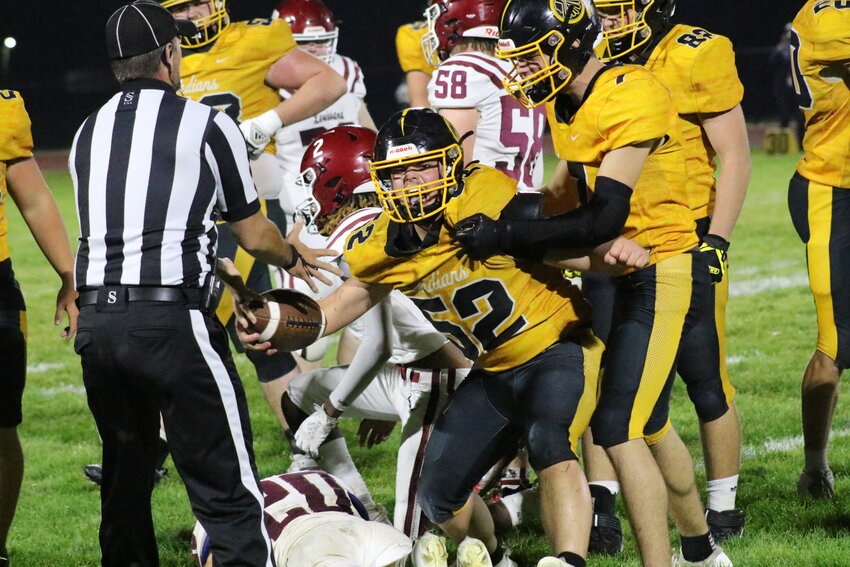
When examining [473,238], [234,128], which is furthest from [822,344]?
[234,128]

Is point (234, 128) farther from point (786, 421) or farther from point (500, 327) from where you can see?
point (786, 421)

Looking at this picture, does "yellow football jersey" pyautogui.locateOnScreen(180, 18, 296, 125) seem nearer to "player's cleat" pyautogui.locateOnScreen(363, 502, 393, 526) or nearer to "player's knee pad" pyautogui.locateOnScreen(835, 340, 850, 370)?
"player's cleat" pyautogui.locateOnScreen(363, 502, 393, 526)

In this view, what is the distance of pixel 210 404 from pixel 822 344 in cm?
242

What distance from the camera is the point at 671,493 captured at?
10.8 ft

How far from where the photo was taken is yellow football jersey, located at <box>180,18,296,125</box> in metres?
5.09

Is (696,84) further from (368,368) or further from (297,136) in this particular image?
(297,136)

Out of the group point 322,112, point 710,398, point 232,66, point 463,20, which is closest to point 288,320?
point 710,398

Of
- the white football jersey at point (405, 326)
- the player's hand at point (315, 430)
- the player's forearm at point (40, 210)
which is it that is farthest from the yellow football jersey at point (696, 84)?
the player's forearm at point (40, 210)

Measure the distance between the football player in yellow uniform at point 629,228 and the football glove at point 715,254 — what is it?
43 millimetres

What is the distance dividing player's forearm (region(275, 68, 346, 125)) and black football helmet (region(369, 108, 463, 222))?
77.1 inches

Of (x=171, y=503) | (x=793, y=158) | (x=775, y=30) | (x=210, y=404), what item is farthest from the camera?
(x=775, y=30)

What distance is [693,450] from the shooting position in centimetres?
482

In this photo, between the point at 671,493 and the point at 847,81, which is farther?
the point at 847,81

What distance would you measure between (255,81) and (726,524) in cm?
289
